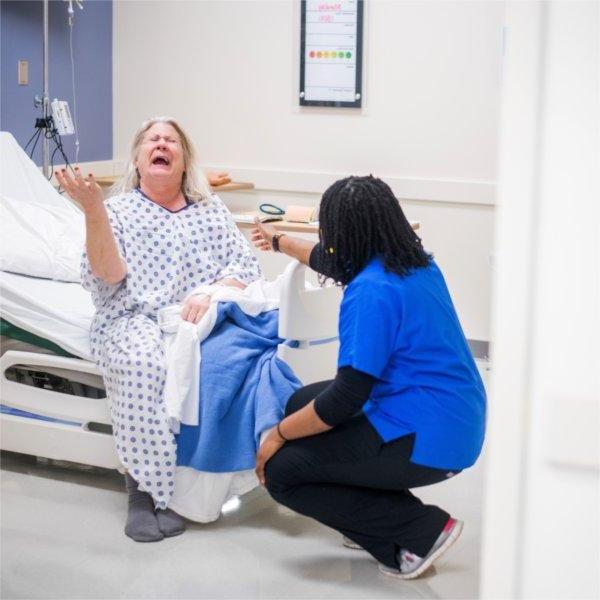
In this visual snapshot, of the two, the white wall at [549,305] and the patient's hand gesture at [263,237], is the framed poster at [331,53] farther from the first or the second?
the white wall at [549,305]

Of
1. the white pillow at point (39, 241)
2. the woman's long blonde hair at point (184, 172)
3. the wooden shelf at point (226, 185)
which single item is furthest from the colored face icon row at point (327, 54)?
the woman's long blonde hair at point (184, 172)

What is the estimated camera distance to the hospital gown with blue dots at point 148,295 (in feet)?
8.67

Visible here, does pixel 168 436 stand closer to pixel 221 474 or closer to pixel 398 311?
pixel 221 474

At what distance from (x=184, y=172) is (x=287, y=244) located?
0.52 meters

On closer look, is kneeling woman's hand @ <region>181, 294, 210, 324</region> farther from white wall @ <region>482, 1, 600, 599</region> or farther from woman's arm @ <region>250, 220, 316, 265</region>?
white wall @ <region>482, 1, 600, 599</region>

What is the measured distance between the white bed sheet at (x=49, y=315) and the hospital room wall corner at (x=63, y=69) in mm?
1626

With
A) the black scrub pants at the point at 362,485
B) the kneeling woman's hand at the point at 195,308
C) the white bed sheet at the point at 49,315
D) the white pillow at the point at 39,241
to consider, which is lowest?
the black scrub pants at the point at 362,485

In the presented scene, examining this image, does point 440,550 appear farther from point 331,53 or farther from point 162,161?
point 331,53

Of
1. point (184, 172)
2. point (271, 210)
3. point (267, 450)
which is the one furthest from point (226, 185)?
point (267, 450)

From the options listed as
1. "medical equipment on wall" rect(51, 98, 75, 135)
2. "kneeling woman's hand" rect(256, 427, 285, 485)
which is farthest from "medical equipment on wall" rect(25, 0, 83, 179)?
"kneeling woman's hand" rect(256, 427, 285, 485)

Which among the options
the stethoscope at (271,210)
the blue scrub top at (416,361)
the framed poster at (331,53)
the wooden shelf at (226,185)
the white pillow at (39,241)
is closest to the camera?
the blue scrub top at (416,361)

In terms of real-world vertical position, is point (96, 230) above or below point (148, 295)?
above

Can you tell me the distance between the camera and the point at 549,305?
0.69 metres

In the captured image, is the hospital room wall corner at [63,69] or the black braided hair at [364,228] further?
the hospital room wall corner at [63,69]
